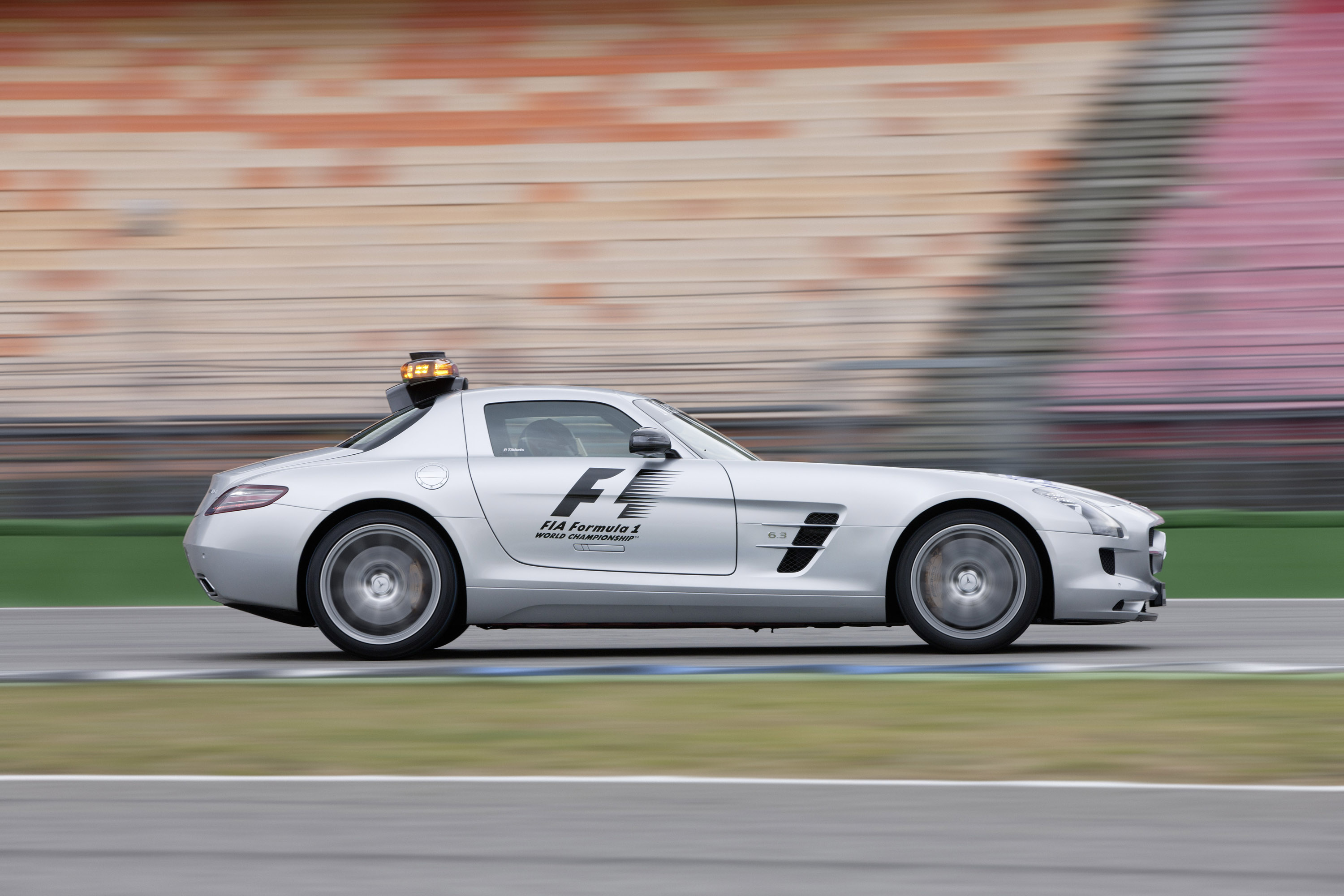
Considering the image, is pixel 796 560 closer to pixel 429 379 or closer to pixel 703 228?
pixel 429 379

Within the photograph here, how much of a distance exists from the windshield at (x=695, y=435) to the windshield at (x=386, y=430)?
39.6 inches

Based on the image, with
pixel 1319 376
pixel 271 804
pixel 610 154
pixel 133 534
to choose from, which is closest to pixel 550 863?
Result: pixel 271 804

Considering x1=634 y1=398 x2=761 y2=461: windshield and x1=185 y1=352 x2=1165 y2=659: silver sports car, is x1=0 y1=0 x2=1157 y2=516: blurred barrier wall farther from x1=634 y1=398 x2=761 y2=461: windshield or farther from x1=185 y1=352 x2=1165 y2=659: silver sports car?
x1=185 y1=352 x2=1165 y2=659: silver sports car

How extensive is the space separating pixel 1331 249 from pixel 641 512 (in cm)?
830

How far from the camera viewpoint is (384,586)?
7.42 m

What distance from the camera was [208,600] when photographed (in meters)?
11.3

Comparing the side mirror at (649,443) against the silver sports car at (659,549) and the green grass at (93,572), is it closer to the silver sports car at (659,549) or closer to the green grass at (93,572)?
the silver sports car at (659,549)

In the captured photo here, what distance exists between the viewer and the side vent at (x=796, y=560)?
7324 millimetres

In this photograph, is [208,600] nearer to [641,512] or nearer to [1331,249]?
[641,512]

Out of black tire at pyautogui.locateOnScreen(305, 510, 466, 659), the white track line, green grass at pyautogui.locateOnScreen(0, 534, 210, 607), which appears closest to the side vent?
black tire at pyautogui.locateOnScreen(305, 510, 466, 659)

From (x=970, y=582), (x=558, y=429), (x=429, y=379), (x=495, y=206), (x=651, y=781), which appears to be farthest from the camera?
(x=495, y=206)

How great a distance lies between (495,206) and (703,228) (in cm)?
213

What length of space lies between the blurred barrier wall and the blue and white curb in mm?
4361

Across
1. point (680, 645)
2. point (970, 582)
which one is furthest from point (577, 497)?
point (970, 582)
